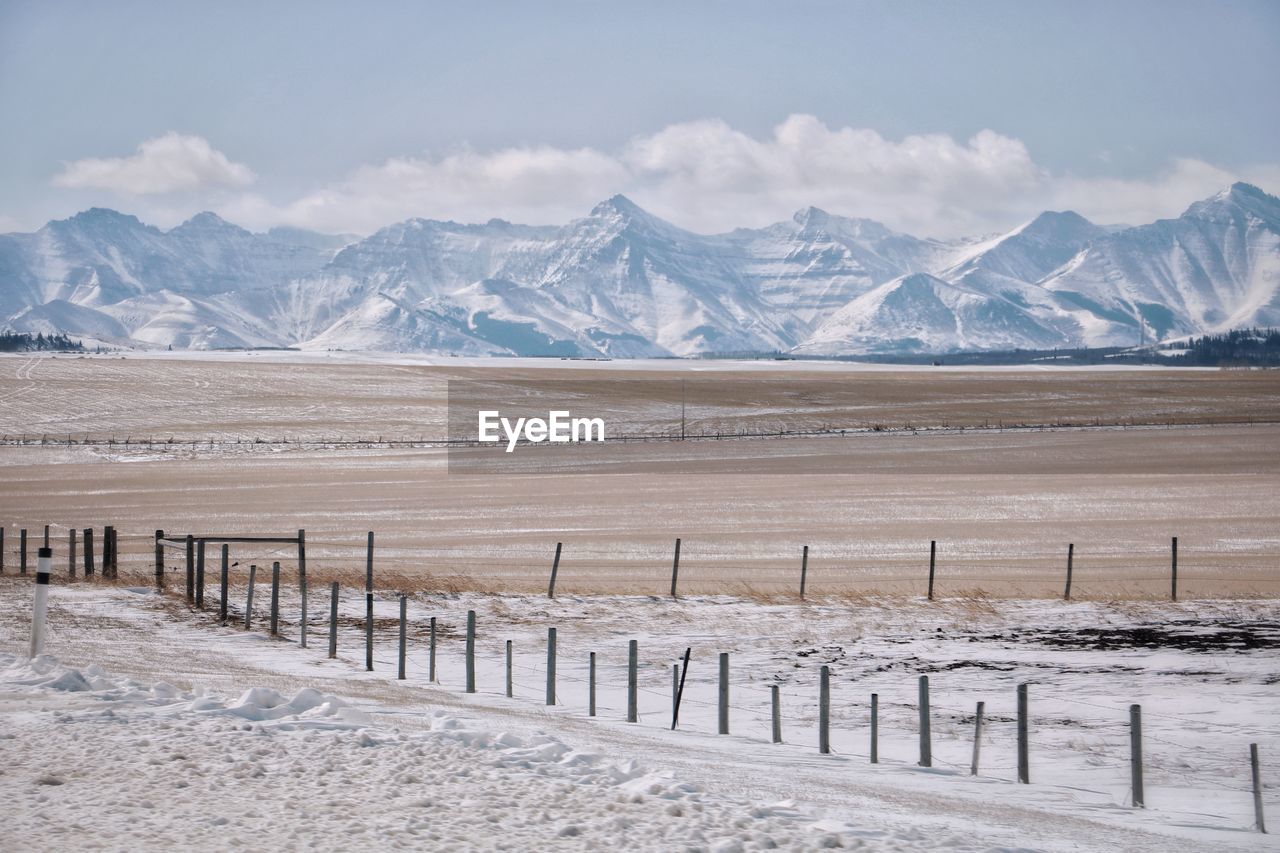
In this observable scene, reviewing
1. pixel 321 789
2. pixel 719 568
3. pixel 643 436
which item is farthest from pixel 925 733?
pixel 643 436

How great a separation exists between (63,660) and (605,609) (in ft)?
39.1

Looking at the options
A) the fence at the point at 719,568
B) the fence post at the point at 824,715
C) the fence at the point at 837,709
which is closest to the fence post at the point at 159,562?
the fence at the point at 719,568

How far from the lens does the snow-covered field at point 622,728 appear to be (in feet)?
31.5

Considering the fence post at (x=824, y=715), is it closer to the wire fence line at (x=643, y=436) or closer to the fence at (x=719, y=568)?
the fence at (x=719, y=568)

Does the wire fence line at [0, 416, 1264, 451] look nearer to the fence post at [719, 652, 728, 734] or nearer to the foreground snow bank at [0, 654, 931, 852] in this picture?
the fence post at [719, 652, 728, 734]

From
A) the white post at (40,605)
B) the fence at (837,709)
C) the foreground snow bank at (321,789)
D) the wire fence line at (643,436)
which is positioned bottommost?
the fence at (837,709)

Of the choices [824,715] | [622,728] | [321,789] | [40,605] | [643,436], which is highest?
[643,436]

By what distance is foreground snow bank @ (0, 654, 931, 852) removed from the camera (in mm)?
9102

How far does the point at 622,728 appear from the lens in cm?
1523

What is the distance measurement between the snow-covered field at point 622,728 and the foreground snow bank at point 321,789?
3cm

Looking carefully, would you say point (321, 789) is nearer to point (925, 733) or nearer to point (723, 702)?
point (723, 702)

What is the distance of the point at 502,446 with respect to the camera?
8362cm

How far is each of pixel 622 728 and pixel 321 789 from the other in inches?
224

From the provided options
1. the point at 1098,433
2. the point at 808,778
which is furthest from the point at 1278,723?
the point at 1098,433
